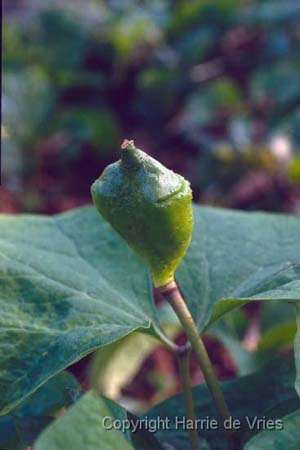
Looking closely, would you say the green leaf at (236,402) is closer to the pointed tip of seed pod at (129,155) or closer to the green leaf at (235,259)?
the green leaf at (235,259)

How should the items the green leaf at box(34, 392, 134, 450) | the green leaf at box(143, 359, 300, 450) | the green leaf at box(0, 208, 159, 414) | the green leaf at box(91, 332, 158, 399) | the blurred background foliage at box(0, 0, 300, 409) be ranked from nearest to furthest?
the green leaf at box(34, 392, 134, 450) < the green leaf at box(0, 208, 159, 414) < the green leaf at box(143, 359, 300, 450) < the green leaf at box(91, 332, 158, 399) < the blurred background foliage at box(0, 0, 300, 409)

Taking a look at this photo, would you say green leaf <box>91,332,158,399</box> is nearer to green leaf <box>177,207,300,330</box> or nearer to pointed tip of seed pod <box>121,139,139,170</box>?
green leaf <box>177,207,300,330</box>

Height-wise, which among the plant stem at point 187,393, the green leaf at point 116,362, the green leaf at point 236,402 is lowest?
the green leaf at point 116,362

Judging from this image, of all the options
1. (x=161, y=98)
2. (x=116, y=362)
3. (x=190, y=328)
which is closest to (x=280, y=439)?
(x=190, y=328)

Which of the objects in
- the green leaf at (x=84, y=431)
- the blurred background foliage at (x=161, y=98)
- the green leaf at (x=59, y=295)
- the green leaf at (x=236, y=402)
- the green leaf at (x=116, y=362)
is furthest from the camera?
the blurred background foliage at (x=161, y=98)

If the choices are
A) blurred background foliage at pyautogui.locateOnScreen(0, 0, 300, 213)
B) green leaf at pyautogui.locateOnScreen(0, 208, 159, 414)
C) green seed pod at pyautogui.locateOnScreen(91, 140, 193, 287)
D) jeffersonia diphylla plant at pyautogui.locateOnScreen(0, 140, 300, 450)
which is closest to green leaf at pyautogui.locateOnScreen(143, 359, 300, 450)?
jeffersonia diphylla plant at pyautogui.locateOnScreen(0, 140, 300, 450)

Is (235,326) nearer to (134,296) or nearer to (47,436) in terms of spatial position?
(134,296)

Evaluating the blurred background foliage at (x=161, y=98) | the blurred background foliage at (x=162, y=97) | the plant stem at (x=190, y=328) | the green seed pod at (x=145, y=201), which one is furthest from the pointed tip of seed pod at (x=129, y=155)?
the blurred background foliage at (x=162, y=97)

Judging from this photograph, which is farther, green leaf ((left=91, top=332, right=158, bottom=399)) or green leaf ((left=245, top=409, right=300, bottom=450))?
green leaf ((left=91, top=332, right=158, bottom=399))
